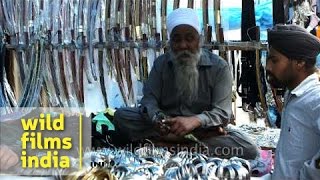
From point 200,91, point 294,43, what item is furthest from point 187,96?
point 294,43

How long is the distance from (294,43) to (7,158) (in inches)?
60.1

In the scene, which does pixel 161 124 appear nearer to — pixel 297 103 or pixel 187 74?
pixel 187 74

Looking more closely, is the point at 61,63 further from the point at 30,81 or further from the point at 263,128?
the point at 263,128

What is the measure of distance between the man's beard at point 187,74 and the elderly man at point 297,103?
992 mm

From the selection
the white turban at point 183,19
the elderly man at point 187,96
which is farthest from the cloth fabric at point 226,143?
the white turban at point 183,19

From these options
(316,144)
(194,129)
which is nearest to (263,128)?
(194,129)

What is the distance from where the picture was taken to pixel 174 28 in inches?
134

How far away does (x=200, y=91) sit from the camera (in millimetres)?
3428

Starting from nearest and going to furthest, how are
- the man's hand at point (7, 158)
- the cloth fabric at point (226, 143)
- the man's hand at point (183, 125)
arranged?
the man's hand at point (7, 158) < the man's hand at point (183, 125) < the cloth fabric at point (226, 143)

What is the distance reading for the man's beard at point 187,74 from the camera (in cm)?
341

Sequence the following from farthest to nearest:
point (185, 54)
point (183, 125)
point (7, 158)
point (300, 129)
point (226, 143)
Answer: point (185, 54)
point (226, 143)
point (183, 125)
point (7, 158)
point (300, 129)

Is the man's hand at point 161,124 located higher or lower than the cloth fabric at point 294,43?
lower

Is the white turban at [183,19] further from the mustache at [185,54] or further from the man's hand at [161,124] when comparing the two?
the man's hand at [161,124]

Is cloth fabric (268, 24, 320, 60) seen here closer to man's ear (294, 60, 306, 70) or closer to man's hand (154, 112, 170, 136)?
man's ear (294, 60, 306, 70)
